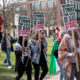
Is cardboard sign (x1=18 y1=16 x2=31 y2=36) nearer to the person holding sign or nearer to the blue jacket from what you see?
the blue jacket

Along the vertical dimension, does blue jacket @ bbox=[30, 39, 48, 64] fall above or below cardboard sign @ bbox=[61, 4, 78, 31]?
below

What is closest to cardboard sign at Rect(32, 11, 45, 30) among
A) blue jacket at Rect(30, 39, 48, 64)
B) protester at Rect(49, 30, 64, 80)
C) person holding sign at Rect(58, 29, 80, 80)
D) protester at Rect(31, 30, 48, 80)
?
protester at Rect(31, 30, 48, 80)

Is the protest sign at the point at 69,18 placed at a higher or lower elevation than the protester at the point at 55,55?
higher

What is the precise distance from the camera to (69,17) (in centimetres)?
552

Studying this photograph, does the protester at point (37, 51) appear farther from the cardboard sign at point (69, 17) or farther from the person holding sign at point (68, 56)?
the person holding sign at point (68, 56)

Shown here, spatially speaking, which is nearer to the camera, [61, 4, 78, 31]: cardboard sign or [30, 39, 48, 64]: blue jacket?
[61, 4, 78, 31]: cardboard sign

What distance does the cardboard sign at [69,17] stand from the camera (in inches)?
213

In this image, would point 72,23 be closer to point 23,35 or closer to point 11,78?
point 23,35

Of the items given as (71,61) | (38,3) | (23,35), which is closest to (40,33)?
(23,35)

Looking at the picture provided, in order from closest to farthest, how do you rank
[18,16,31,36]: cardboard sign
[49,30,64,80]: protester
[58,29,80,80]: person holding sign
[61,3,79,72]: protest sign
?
1. [58,29,80,80]: person holding sign
2. [61,3,79,72]: protest sign
3. [49,30,64,80]: protester
4. [18,16,31,36]: cardboard sign

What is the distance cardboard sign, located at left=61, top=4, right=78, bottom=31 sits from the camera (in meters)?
5.40

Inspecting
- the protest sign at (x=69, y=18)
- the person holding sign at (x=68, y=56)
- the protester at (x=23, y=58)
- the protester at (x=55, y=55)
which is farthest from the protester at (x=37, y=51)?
the person holding sign at (x=68, y=56)

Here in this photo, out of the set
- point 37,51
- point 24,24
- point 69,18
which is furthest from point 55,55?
point 24,24

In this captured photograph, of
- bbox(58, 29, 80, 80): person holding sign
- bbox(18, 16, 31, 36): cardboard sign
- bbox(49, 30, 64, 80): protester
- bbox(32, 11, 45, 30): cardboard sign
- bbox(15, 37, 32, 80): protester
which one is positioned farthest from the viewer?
bbox(32, 11, 45, 30): cardboard sign
